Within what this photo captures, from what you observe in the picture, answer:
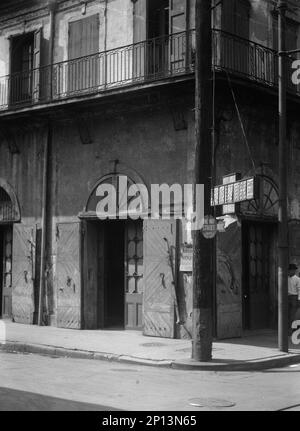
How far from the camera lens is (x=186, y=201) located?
14.9m

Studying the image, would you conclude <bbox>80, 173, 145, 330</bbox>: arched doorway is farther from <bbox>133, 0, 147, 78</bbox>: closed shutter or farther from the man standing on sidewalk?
the man standing on sidewalk

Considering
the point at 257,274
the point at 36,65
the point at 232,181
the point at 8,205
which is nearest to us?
the point at 232,181

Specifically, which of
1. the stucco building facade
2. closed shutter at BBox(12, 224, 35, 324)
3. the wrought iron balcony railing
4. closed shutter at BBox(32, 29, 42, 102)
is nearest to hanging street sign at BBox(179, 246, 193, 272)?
the stucco building facade

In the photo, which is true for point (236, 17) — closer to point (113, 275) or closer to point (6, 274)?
point (113, 275)

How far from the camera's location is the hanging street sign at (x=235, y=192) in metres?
11.9

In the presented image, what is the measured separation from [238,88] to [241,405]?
8559 millimetres

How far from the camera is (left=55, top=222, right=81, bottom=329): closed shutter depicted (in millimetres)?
16656

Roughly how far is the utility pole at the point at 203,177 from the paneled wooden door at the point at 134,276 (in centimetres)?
450

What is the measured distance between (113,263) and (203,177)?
6413 mm

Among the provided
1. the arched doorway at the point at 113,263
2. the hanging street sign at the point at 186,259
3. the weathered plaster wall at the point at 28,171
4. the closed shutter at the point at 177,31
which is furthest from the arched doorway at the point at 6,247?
the closed shutter at the point at 177,31

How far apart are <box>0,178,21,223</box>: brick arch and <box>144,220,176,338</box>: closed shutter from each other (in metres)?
4.71

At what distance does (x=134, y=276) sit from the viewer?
16.3m

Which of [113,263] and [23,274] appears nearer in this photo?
[113,263]

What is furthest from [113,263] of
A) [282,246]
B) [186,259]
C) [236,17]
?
[236,17]
